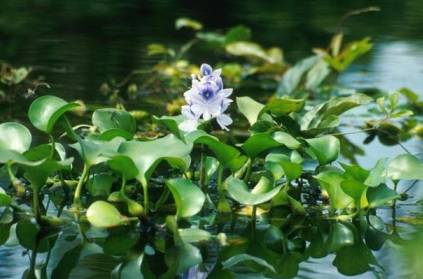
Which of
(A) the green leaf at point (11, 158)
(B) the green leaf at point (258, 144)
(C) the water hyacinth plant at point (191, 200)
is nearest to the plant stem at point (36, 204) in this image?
(C) the water hyacinth plant at point (191, 200)

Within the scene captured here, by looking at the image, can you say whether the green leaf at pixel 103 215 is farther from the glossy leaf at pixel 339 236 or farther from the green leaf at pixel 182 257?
the glossy leaf at pixel 339 236

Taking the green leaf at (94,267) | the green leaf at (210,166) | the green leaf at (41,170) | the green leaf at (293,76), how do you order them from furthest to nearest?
the green leaf at (293,76) → the green leaf at (210,166) → the green leaf at (41,170) → the green leaf at (94,267)

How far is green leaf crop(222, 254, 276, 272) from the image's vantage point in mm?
1441

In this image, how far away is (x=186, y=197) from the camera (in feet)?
5.14

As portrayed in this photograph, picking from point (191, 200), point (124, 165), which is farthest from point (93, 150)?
point (191, 200)

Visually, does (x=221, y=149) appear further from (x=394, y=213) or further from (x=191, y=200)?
(x=394, y=213)

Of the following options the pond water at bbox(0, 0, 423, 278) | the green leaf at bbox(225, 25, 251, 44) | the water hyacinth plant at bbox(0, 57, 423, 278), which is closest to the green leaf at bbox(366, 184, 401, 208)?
the water hyacinth plant at bbox(0, 57, 423, 278)

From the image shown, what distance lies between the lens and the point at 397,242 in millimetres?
1636

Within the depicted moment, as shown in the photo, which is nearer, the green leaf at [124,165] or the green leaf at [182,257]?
the green leaf at [182,257]

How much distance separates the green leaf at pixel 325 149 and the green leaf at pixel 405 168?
0.09m

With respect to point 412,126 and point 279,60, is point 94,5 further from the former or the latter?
point 412,126

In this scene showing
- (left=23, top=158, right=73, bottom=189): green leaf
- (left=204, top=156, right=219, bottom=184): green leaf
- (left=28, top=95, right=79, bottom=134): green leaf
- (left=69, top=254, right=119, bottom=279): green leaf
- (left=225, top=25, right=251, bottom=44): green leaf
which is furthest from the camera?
(left=225, top=25, right=251, bottom=44): green leaf

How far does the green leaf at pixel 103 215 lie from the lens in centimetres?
159

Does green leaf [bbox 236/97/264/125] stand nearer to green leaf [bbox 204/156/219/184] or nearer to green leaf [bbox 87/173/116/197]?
green leaf [bbox 204/156/219/184]
